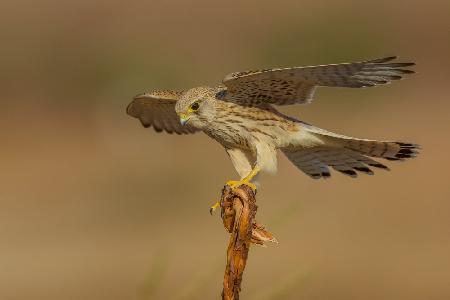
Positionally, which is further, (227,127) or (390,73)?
(227,127)

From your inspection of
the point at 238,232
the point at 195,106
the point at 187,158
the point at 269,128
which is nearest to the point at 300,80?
the point at 269,128

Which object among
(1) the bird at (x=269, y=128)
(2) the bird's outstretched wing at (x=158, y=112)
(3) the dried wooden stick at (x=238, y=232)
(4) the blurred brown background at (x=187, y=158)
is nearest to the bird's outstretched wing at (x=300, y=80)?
(1) the bird at (x=269, y=128)

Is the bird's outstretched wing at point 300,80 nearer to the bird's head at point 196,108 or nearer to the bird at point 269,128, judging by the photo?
the bird at point 269,128

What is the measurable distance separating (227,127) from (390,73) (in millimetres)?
1092

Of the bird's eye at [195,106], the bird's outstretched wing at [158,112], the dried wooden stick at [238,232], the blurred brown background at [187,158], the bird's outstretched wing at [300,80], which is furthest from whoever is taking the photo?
the blurred brown background at [187,158]

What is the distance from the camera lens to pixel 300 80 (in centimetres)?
611

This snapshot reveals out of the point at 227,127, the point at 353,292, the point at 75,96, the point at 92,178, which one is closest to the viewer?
the point at 227,127

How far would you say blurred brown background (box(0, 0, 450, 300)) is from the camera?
12594 millimetres

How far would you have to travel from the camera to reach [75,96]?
771 inches

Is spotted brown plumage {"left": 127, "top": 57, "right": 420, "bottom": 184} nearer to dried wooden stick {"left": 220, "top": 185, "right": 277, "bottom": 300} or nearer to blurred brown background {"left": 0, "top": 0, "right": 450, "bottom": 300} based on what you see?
dried wooden stick {"left": 220, "top": 185, "right": 277, "bottom": 300}

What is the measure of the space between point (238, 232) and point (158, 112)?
8.65 feet

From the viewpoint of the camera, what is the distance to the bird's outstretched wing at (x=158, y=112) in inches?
275

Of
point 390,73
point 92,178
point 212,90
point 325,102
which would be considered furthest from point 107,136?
point 390,73

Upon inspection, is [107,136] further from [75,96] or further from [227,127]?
[227,127]
